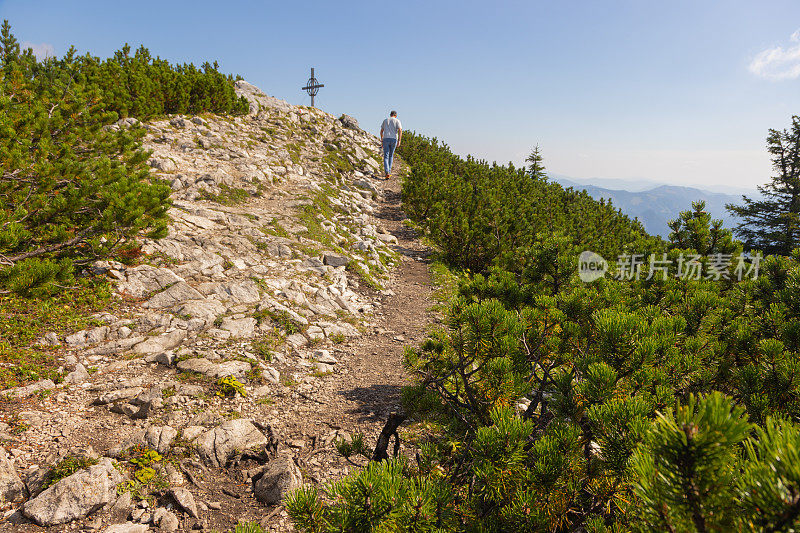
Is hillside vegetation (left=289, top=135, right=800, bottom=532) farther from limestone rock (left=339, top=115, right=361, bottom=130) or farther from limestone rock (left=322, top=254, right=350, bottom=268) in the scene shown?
limestone rock (left=339, top=115, right=361, bottom=130)

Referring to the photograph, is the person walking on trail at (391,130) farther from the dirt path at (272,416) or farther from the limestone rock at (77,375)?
the limestone rock at (77,375)

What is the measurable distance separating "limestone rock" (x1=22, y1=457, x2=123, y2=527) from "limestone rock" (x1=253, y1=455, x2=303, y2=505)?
4.14ft

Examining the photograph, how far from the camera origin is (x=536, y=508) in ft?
5.71

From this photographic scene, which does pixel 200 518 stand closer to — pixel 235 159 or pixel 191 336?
pixel 191 336

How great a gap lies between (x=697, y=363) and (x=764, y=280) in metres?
2.81

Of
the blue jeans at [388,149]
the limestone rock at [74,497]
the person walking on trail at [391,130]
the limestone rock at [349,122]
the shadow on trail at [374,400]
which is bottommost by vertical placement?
the shadow on trail at [374,400]

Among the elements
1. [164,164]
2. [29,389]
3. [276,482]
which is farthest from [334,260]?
[276,482]

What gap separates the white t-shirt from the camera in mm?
19750

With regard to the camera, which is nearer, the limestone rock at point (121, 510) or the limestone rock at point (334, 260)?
the limestone rock at point (121, 510)

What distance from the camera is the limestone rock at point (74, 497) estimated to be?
9.83 feet

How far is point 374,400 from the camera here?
18.6 feet

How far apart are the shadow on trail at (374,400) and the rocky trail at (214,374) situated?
0.10 feet

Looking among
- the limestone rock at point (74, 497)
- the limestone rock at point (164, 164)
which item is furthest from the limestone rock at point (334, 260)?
the limestone rock at point (74, 497)

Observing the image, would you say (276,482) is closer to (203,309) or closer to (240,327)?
(240,327)
